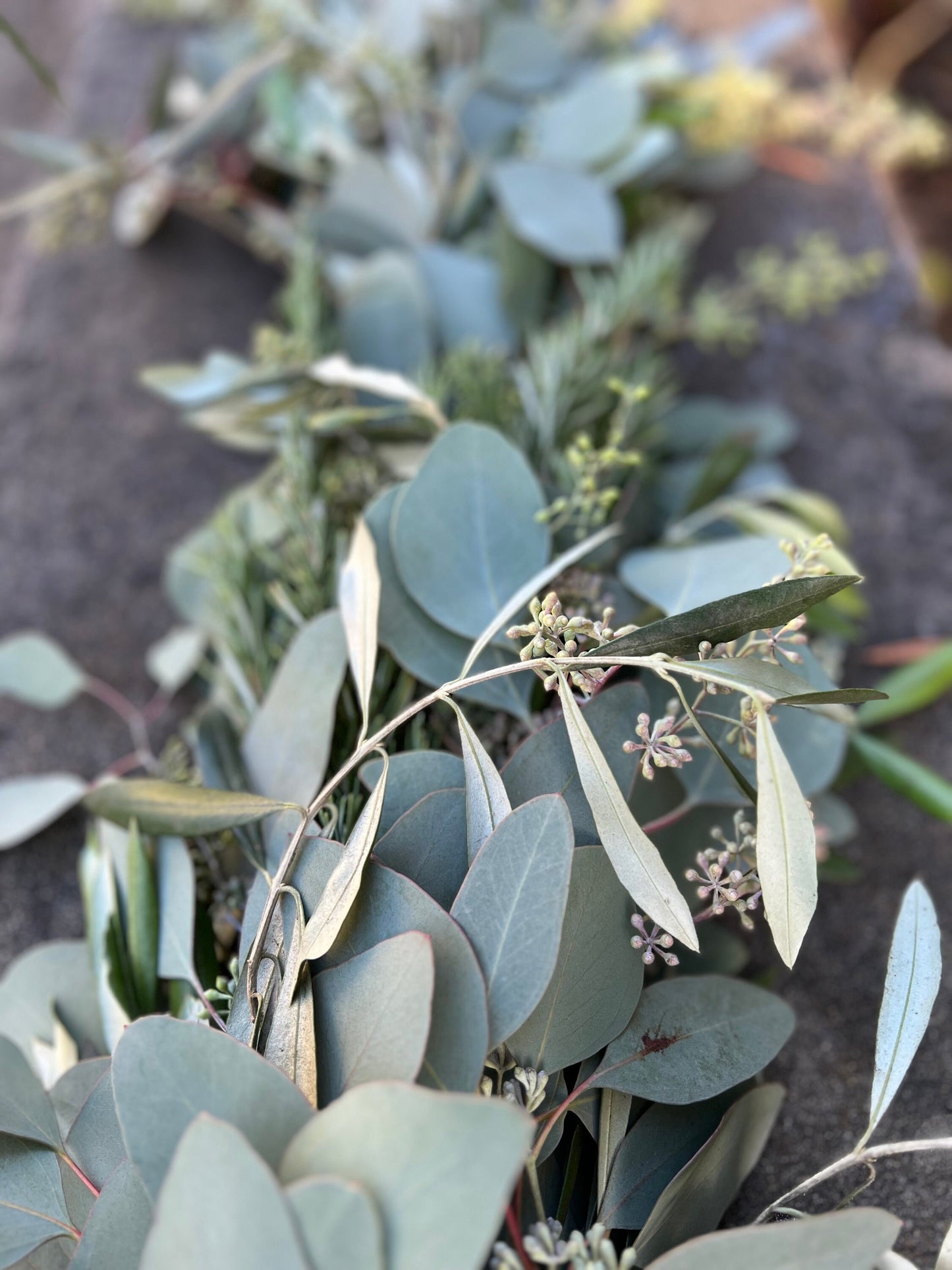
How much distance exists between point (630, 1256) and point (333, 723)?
249 mm

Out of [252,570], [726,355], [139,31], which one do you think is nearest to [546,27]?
[726,355]

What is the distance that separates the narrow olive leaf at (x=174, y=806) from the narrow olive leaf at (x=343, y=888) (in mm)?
45

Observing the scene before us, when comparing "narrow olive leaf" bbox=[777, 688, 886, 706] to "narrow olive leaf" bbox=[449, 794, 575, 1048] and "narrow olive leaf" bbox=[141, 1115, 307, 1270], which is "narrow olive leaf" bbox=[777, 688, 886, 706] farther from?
"narrow olive leaf" bbox=[141, 1115, 307, 1270]

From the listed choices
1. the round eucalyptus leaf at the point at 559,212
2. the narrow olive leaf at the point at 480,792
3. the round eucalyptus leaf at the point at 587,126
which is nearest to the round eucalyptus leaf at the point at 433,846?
the narrow olive leaf at the point at 480,792

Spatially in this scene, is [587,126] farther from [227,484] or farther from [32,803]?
[32,803]

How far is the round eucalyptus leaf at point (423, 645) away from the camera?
455 mm

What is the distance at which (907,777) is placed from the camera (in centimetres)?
55

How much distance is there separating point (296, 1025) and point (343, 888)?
0.05 m

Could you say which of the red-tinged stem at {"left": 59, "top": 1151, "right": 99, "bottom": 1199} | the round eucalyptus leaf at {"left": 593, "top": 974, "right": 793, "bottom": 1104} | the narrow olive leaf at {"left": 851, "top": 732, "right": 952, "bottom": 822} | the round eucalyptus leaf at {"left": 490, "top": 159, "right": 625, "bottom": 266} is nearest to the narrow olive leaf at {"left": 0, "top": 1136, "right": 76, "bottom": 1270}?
the red-tinged stem at {"left": 59, "top": 1151, "right": 99, "bottom": 1199}

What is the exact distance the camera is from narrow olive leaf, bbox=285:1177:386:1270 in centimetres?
27

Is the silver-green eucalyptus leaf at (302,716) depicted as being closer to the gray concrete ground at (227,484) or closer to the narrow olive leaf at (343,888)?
the narrow olive leaf at (343,888)

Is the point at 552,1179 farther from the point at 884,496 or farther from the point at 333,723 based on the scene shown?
the point at 884,496

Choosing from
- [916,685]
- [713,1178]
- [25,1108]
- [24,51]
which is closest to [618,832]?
[713,1178]

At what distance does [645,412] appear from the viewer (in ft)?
2.15
